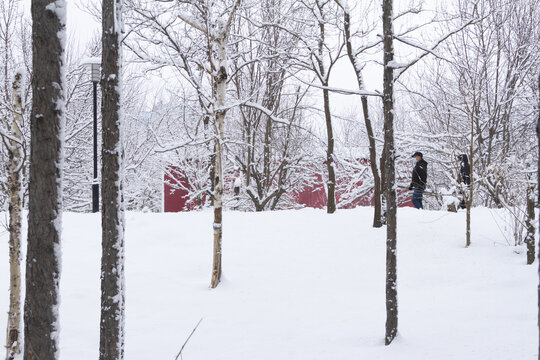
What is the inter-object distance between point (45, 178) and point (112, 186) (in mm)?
1015

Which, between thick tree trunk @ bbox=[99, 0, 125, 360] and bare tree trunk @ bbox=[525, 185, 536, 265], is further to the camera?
bare tree trunk @ bbox=[525, 185, 536, 265]

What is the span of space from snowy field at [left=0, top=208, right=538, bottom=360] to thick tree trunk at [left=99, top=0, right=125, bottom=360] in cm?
196

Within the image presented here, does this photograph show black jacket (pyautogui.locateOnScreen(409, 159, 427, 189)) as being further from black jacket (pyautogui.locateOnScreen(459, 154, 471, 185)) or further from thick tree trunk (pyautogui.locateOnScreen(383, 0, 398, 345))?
thick tree trunk (pyautogui.locateOnScreen(383, 0, 398, 345))

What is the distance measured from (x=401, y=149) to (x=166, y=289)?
10.3 metres

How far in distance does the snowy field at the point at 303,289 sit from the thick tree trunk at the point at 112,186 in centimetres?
196

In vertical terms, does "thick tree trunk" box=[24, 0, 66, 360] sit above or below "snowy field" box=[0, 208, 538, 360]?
above

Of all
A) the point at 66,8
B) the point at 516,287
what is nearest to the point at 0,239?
the point at 66,8

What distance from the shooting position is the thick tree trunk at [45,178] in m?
3.56

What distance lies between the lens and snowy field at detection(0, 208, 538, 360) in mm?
6145

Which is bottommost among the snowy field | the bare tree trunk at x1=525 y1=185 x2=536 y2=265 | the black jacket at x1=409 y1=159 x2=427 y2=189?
the snowy field

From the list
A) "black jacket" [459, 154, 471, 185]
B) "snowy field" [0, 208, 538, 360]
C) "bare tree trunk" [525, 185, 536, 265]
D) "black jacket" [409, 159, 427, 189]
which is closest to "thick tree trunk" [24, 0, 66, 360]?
"snowy field" [0, 208, 538, 360]

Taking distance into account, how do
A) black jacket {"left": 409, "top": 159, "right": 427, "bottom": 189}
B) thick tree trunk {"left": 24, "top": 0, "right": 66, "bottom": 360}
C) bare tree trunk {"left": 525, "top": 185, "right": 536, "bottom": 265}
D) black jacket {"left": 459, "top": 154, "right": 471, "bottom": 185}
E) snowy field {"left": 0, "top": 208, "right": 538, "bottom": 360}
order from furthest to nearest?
black jacket {"left": 409, "top": 159, "right": 427, "bottom": 189}, black jacket {"left": 459, "top": 154, "right": 471, "bottom": 185}, bare tree trunk {"left": 525, "top": 185, "right": 536, "bottom": 265}, snowy field {"left": 0, "top": 208, "right": 538, "bottom": 360}, thick tree trunk {"left": 24, "top": 0, "right": 66, "bottom": 360}

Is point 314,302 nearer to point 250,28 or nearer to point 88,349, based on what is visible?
point 88,349

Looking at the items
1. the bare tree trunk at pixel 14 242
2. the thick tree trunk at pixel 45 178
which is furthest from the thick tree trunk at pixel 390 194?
the bare tree trunk at pixel 14 242
